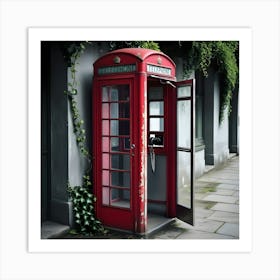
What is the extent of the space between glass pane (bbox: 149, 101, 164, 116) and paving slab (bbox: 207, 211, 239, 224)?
1.88 metres

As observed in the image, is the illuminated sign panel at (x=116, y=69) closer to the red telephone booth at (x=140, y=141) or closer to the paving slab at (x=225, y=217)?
the red telephone booth at (x=140, y=141)

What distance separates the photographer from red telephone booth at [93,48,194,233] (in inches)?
199

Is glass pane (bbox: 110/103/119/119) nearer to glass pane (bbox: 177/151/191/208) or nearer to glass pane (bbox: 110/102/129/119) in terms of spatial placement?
glass pane (bbox: 110/102/129/119)

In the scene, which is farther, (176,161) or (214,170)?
(214,170)

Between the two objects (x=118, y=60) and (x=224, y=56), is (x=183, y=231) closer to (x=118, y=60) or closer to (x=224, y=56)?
(x=118, y=60)

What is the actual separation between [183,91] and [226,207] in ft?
7.85

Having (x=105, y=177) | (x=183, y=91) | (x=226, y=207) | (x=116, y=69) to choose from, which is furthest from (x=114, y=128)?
(x=226, y=207)

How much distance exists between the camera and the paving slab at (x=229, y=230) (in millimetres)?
5406

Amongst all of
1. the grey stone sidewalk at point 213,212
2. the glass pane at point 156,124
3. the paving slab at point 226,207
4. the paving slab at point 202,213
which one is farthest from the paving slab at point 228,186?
the glass pane at point 156,124
